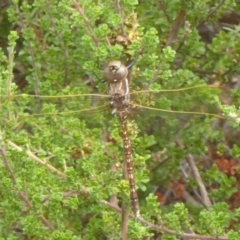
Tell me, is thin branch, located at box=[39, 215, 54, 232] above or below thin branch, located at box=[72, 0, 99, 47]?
below

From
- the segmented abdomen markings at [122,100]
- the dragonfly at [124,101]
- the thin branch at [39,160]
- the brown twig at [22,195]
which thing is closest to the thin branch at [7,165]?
the brown twig at [22,195]

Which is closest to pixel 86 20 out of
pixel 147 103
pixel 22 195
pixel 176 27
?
pixel 147 103

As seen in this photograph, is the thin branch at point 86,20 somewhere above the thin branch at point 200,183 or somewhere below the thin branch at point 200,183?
above

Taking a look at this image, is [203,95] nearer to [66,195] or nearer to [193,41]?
[193,41]

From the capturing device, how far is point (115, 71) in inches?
80.1

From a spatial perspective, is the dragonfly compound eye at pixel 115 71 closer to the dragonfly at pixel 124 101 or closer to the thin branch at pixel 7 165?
the dragonfly at pixel 124 101

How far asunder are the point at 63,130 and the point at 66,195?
312 mm

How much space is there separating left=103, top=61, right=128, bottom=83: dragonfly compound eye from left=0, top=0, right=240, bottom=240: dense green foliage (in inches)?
1.3

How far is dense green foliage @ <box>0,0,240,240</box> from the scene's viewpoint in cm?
206

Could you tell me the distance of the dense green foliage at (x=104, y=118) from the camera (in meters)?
2.06

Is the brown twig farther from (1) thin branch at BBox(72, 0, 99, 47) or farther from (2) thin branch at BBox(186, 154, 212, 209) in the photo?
(2) thin branch at BBox(186, 154, 212, 209)

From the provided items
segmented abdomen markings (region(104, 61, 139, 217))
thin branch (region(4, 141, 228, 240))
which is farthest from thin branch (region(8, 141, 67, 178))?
segmented abdomen markings (region(104, 61, 139, 217))

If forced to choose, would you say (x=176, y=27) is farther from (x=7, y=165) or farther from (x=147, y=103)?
(x=7, y=165)

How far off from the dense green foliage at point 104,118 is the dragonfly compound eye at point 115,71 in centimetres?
3
